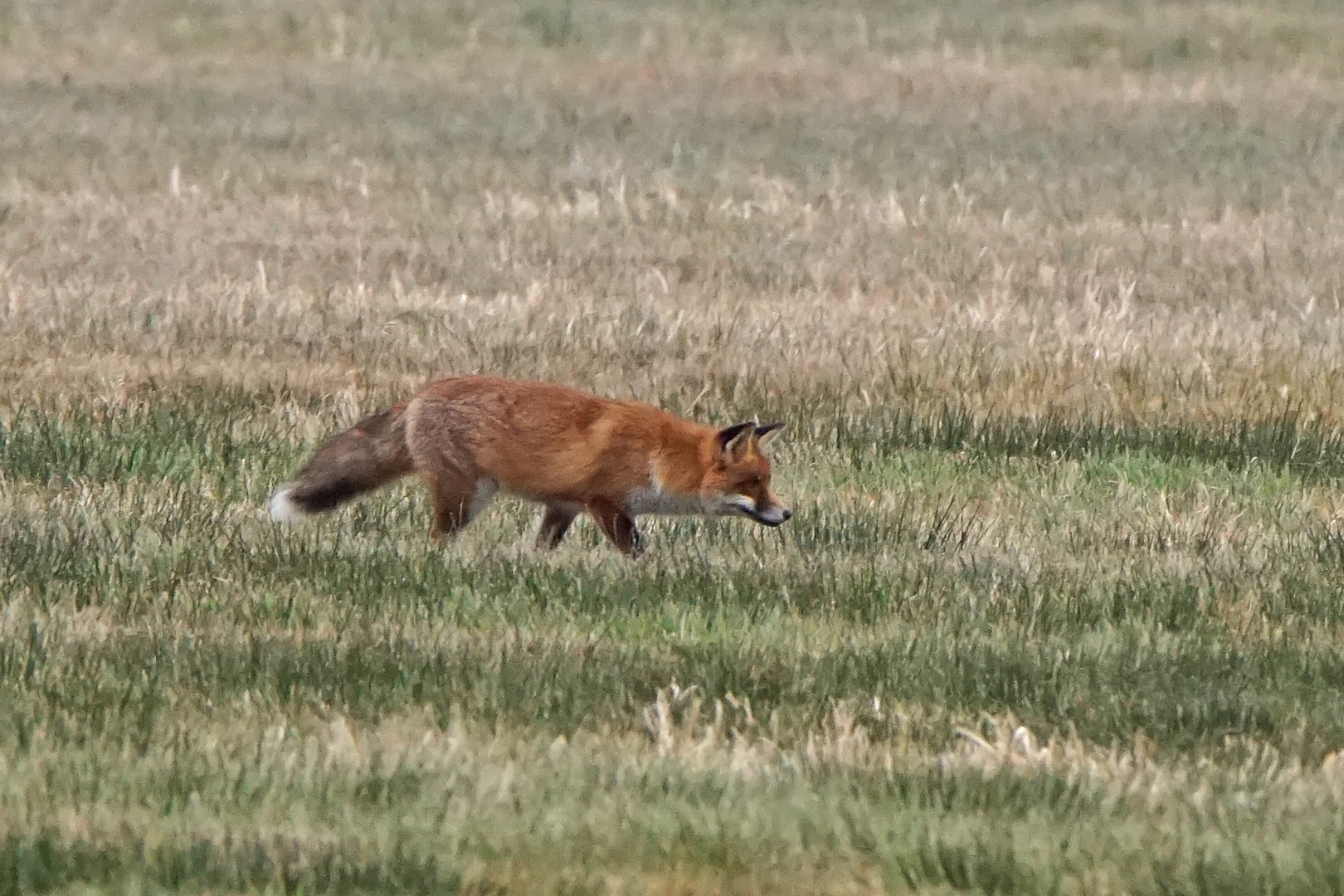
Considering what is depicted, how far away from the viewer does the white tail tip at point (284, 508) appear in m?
8.41

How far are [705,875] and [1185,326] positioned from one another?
1008 centimetres

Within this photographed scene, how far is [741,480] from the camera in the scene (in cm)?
837

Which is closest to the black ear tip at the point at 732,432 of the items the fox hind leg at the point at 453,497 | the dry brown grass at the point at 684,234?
the fox hind leg at the point at 453,497

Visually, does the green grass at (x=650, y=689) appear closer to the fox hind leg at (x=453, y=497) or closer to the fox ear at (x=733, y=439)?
the fox hind leg at (x=453, y=497)

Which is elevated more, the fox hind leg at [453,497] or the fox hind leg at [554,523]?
the fox hind leg at [453,497]

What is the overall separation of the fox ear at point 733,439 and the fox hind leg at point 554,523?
0.59 m

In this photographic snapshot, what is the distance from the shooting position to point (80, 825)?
15.4 feet

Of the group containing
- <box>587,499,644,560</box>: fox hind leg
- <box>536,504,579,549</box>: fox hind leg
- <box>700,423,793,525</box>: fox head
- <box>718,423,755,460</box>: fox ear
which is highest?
<box>718,423,755,460</box>: fox ear

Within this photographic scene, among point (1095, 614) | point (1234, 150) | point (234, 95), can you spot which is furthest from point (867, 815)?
point (234, 95)

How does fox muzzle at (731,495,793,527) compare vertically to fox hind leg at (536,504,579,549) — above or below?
above

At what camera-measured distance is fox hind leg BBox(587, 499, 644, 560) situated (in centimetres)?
827

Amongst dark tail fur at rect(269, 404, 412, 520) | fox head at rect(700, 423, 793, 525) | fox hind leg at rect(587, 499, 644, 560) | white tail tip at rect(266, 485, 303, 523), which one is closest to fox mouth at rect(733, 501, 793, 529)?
fox head at rect(700, 423, 793, 525)

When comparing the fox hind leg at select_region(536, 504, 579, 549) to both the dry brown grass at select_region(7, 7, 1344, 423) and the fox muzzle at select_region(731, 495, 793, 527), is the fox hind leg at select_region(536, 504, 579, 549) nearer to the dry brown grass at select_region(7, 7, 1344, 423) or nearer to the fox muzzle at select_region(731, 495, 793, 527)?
the fox muzzle at select_region(731, 495, 793, 527)

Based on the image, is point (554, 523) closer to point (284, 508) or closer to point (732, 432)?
point (732, 432)
